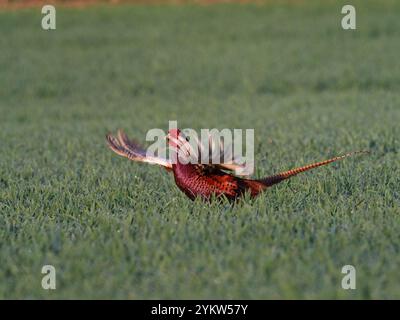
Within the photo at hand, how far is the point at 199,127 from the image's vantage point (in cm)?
1072

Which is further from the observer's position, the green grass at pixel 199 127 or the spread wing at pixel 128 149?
the spread wing at pixel 128 149

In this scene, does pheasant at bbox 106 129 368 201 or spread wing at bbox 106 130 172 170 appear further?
spread wing at bbox 106 130 172 170

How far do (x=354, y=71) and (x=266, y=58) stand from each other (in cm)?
235

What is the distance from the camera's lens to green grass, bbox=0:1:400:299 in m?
3.94

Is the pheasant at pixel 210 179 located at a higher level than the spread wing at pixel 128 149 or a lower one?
lower

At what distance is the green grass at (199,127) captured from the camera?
155 inches

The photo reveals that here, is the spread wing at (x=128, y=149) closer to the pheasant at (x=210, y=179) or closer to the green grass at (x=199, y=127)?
the pheasant at (x=210, y=179)

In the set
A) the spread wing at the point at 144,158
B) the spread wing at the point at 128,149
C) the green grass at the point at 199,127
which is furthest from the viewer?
the spread wing at the point at 128,149

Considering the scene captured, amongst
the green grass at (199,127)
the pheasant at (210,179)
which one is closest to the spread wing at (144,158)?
the pheasant at (210,179)

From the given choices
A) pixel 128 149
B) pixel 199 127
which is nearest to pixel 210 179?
pixel 128 149

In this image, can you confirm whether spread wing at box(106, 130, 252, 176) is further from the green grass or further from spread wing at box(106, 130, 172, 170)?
the green grass

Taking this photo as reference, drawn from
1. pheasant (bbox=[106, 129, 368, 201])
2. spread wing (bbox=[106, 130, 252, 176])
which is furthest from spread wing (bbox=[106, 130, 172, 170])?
pheasant (bbox=[106, 129, 368, 201])

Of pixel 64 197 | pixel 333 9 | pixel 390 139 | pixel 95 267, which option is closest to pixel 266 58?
pixel 333 9
